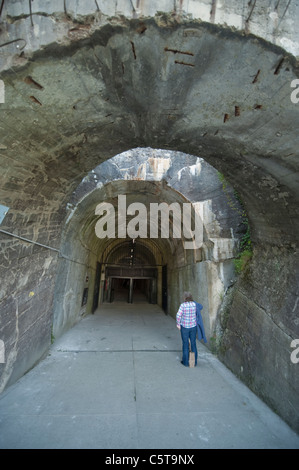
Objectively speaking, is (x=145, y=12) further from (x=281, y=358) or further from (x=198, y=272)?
(x=198, y=272)

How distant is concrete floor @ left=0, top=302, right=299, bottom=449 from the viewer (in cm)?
229

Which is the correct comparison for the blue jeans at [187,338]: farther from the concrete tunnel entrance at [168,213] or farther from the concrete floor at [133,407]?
the concrete tunnel entrance at [168,213]

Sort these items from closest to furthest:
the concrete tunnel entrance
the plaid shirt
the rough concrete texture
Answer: the rough concrete texture → the plaid shirt → the concrete tunnel entrance

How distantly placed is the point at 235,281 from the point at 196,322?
50.5 inches

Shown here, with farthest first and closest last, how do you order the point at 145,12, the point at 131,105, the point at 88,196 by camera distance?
the point at 88,196 → the point at 131,105 → the point at 145,12

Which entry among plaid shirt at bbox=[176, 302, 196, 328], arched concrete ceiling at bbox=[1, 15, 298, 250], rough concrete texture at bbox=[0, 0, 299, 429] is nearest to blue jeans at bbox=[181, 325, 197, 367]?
plaid shirt at bbox=[176, 302, 196, 328]

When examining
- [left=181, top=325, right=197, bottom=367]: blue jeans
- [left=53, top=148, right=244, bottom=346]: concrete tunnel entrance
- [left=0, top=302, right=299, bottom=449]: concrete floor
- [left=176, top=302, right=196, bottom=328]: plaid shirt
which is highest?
[left=53, top=148, right=244, bottom=346]: concrete tunnel entrance

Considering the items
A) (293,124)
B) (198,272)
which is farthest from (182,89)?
(198,272)

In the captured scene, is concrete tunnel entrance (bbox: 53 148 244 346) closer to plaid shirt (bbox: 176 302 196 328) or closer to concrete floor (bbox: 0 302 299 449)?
plaid shirt (bbox: 176 302 196 328)

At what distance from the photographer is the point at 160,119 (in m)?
2.37

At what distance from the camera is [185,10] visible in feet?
5.01

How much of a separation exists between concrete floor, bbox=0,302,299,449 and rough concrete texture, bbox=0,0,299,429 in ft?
1.19

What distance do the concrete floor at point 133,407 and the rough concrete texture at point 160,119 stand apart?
14.3 inches

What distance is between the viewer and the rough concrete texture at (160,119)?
62.9 inches
